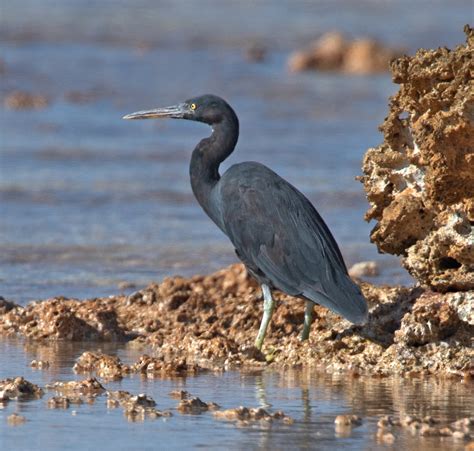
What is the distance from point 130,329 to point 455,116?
2.81 meters

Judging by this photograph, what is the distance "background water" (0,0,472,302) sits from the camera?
1359 cm

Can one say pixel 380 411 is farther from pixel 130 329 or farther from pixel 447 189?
pixel 130 329

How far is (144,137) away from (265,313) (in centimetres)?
1160

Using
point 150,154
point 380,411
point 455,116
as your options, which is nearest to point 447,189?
point 455,116

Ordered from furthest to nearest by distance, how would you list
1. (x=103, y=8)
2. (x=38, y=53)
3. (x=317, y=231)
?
(x=103, y=8), (x=38, y=53), (x=317, y=231)

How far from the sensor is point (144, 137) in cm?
2080

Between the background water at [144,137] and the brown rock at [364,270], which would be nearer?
the brown rock at [364,270]

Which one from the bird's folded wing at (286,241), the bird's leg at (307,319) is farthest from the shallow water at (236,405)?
the bird's folded wing at (286,241)

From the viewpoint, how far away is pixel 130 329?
10.2 metres

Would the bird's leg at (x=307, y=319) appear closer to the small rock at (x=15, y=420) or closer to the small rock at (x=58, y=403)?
the small rock at (x=58, y=403)

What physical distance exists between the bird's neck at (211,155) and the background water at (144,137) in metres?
2.05

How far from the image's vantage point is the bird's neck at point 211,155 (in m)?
10.1

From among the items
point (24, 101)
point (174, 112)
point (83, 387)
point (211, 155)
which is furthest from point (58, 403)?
point (24, 101)

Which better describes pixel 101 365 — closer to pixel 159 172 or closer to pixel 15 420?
pixel 15 420
